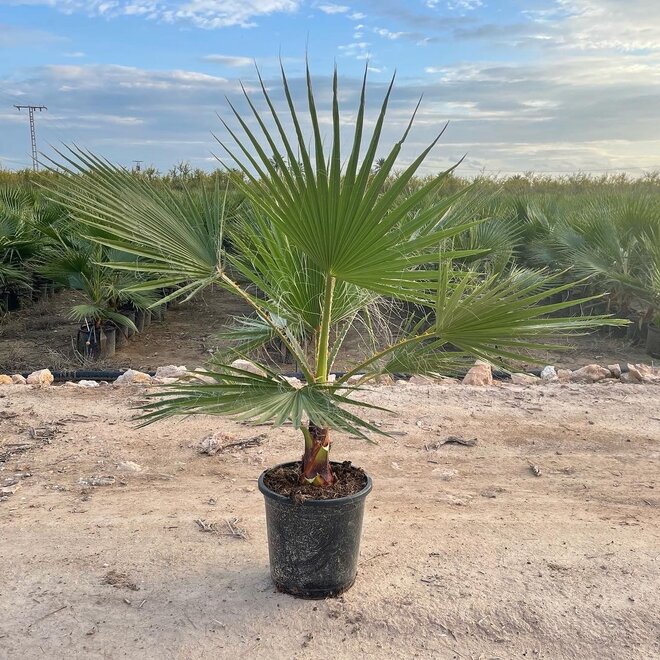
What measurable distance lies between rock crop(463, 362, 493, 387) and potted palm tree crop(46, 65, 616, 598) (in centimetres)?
318

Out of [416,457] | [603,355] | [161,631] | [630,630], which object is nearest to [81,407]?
[416,457]

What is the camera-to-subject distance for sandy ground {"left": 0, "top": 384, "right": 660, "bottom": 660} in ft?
8.69

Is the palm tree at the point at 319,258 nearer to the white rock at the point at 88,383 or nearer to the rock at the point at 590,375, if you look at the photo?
the white rock at the point at 88,383

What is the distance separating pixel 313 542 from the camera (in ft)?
9.08

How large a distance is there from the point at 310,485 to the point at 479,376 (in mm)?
3651

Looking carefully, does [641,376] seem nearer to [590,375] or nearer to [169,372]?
[590,375]

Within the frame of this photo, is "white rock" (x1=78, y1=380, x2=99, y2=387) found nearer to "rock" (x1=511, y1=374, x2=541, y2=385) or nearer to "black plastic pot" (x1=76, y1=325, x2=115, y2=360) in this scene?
"black plastic pot" (x1=76, y1=325, x2=115, y2=360)

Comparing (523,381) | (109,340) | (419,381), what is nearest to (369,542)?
(419,381)

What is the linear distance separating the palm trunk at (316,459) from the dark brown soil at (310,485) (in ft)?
0.09

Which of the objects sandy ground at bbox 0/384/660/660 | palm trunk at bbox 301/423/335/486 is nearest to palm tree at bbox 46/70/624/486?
palm trunk at bbox 301/423/335/486

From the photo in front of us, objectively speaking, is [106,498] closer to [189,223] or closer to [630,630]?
[189,223]

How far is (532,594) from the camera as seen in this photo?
2.92 m

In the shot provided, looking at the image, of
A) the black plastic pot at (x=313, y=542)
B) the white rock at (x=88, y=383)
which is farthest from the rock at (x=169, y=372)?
the black plastic pot at (x=313, y=542)

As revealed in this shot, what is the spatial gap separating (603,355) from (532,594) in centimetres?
587
